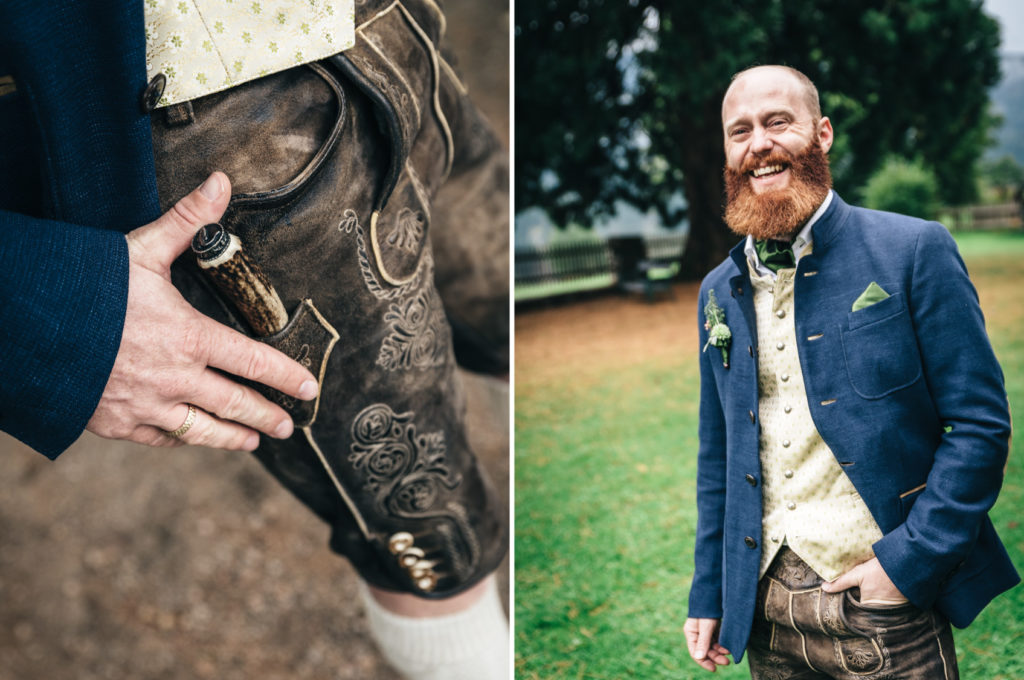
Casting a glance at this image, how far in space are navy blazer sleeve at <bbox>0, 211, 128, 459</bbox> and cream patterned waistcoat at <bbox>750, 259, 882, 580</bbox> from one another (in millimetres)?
666

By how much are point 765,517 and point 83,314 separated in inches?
28.8

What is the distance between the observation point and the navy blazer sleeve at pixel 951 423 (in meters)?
0.68

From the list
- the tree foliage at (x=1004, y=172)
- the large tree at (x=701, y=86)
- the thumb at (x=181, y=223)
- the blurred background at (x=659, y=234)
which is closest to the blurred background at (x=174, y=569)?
the blurred background at (x=659, y=234)

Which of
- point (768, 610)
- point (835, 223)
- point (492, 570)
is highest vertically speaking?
point (835, 223)

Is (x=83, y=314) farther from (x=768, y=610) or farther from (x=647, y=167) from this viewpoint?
(x=647, y=167)

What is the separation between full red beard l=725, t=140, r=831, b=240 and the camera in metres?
0.75

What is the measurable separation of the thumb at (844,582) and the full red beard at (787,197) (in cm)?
35

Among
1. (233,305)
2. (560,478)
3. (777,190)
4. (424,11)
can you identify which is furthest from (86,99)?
(560,478)

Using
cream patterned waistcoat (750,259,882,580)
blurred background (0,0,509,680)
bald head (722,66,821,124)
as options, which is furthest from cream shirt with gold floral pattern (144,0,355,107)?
blurred background (0,0,509,680)

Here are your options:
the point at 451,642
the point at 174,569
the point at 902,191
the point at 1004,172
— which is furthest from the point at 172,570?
the point at 1004,172

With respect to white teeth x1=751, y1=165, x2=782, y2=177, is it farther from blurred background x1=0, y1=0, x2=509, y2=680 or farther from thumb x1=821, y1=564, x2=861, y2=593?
blurred background x1=0, y1=0, x2=509, y2=680

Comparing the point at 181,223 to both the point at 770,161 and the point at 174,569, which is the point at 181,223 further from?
the point at 174,569

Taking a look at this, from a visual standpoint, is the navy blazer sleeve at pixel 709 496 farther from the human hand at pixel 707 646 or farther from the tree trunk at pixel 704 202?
the tree trunk at pixel 704 202

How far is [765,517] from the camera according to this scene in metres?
0.81
